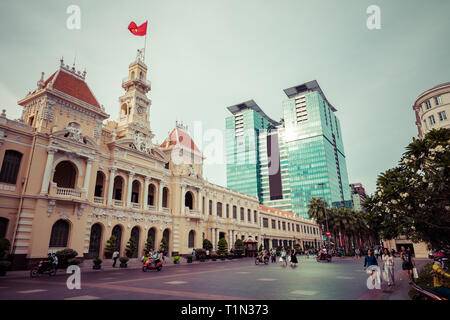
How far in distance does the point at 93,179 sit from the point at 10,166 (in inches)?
273

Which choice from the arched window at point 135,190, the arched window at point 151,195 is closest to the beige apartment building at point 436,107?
the arched window at point 151,195

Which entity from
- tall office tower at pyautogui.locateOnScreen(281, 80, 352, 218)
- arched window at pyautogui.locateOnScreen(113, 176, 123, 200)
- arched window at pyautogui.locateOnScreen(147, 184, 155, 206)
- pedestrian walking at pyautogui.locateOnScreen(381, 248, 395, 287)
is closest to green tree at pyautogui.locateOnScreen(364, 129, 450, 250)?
pedestrian walking at pyautogui.locateOnScreen(381, 248, 395, 287)

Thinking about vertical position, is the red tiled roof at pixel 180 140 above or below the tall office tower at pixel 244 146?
below

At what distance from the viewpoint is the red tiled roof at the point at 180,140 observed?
4169 centimetres

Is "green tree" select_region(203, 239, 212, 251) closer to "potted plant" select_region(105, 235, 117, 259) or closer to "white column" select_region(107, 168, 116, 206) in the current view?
"potted plant" select_region(105, 235, 117, 259)

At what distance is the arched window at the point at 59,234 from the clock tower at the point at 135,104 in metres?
13.3

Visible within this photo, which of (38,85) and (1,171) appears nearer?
(1,171)

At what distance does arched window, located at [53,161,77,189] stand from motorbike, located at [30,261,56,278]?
10848mm

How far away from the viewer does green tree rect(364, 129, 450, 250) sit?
11.5m

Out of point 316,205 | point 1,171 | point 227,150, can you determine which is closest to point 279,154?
point 227,150

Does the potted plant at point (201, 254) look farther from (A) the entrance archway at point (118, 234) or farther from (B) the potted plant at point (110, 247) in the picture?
(B) the potted plant at point (110, 247)
